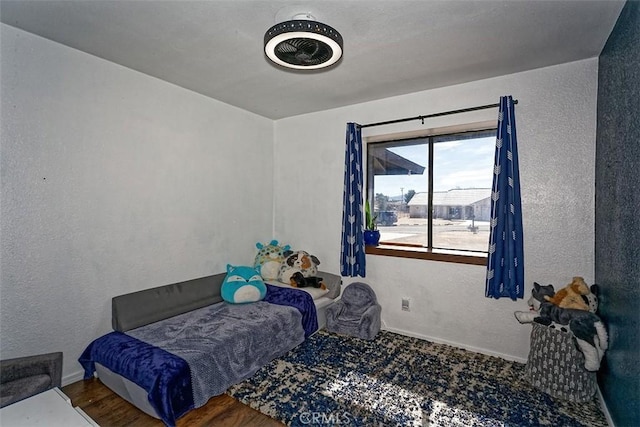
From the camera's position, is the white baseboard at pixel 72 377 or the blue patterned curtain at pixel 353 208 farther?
the blue patterned curtain at pixel 353 208

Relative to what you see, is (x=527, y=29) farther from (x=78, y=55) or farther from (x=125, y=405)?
A: (x=125, y=405)

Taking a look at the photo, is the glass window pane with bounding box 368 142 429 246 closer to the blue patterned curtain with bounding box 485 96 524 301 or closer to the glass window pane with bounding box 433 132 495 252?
the glass window pane with bounding box 433 132 495 252

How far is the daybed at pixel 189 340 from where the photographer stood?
195cm

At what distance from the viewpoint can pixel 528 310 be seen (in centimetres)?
263

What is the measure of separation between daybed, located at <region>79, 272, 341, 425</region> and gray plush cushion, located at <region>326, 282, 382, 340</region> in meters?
0.17

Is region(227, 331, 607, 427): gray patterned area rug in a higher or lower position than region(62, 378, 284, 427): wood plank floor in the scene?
higher

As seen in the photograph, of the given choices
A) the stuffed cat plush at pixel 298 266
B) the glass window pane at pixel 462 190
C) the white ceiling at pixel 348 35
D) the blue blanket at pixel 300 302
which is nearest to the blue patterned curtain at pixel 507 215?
the glass window pane at pixel 462 190

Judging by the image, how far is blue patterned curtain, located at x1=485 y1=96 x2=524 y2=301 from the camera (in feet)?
8.45

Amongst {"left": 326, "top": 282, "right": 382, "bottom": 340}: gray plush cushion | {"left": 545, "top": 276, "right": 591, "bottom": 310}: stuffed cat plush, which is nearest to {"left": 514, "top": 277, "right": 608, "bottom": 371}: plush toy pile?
{"left": 545, "top": 276, "right": 591, "bottom": 310}: stuffed cat plush

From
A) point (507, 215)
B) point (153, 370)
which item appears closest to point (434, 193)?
point (507, 215)

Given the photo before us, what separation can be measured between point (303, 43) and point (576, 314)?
2.55 meters

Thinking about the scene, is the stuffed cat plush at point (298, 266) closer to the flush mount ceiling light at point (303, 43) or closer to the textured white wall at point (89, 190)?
the textured white wall at point (89, 190)

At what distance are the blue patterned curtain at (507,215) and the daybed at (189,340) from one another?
5.75ft

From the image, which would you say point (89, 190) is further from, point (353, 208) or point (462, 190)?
point (462, 190)
